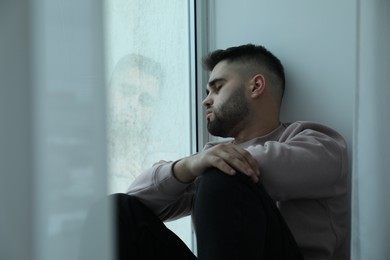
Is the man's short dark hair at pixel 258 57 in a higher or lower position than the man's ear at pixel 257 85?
higher

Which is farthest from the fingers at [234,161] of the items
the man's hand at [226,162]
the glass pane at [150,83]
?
the glass pane at [150,83]

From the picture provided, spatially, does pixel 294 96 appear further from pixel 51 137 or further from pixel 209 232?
pixel 51 137

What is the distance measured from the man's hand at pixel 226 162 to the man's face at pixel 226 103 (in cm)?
24

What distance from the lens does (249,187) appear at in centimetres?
72

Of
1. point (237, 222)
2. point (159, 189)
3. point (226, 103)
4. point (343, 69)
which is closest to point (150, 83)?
point (226, 103)

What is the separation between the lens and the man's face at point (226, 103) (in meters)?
1.07

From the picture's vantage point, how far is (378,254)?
75 cm

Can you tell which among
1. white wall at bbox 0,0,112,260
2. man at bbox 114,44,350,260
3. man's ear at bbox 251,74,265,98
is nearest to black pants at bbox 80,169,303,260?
man at bbox 114,44,350,260

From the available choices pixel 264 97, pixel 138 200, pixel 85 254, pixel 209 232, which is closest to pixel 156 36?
pixel 264 97

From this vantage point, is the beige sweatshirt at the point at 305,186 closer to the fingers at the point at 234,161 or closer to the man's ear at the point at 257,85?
the fingers at the point at 234,161

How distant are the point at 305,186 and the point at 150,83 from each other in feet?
2.10

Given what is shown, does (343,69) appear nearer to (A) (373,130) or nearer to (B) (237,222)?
(A) (373,130)

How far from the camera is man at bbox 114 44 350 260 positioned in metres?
0.69

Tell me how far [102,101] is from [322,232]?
24.7 inches
